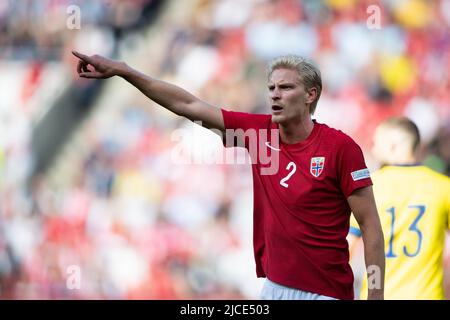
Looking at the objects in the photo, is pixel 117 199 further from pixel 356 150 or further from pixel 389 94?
pixel 356 150

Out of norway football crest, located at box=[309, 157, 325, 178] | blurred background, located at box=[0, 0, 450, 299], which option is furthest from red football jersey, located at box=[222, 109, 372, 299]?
blurred background, located at box=[0, 0, 450, 299]

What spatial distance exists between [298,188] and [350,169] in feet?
0.75

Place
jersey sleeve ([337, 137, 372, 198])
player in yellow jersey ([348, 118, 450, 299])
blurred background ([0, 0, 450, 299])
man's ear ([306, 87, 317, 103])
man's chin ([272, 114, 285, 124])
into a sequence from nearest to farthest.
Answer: jersey sleeve ([337, 137, 372, 198]) → man's chin ([272, 114, 285, 124]) → man's ear ([306, 87, 317, 103]) → player in yellow jersey ([348, 118, 450, 299]) → blurred background ([0, 0, 450, 299])

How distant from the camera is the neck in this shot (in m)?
4.05

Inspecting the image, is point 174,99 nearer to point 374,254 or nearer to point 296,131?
point 296,131

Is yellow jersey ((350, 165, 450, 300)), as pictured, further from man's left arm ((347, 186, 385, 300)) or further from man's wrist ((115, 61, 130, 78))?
man's wrist ((115, 61, 130, 78))

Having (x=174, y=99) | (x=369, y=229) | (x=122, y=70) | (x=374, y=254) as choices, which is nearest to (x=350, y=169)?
(x=369, y=229)

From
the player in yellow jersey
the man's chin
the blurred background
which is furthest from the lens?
the blurred background

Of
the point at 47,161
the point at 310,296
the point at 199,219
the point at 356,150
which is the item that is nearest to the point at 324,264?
the point at 310,296

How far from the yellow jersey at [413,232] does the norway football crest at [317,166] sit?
1.54 m

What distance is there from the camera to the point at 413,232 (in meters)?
5.34

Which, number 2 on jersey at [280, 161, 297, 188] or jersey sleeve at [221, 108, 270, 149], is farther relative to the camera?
jersey sleeve at [221, 108, 270, 149]

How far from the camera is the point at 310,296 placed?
392 cm

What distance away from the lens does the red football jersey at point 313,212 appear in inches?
153
